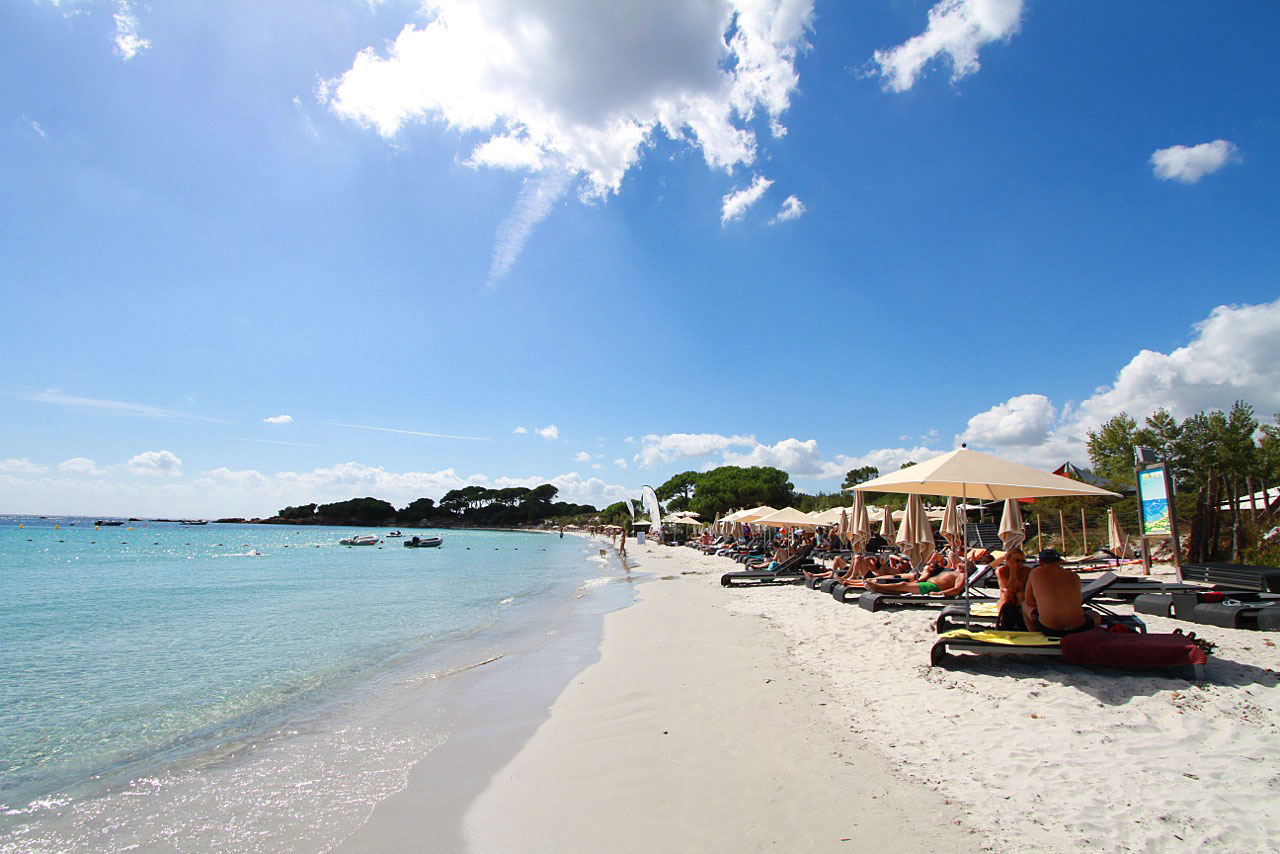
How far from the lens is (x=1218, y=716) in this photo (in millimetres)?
4406

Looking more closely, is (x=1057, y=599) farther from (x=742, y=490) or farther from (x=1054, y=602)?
(x=742, y=490)

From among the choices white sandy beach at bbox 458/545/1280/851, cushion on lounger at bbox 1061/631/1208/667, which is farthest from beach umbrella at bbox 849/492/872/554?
cushion on lounger at bbox 1061/631/1208/667

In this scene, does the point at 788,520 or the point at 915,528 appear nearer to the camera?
the point at 915,528

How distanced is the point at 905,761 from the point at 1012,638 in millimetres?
2395

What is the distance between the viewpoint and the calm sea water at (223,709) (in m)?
4.37

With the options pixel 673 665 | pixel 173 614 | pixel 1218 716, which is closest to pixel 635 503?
pixel 173 614

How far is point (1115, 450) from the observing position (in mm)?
24406

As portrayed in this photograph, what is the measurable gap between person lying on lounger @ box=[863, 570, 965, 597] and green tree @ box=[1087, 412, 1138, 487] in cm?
1692

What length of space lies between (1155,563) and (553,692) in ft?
49.6

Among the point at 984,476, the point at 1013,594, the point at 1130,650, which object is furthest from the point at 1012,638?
the point at 984,476

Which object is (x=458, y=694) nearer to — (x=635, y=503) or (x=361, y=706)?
(x=361, y=706)

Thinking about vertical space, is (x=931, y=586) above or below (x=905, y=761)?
above

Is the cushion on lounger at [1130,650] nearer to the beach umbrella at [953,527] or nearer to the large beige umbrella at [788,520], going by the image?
the beach umbrella at [953,527]

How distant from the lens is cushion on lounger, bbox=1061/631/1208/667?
5.15 meters
